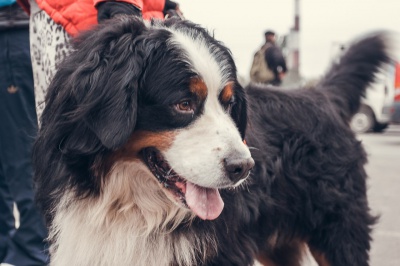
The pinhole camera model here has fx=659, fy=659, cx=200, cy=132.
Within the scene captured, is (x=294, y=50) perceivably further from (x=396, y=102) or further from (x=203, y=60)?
(x=203, y=60)

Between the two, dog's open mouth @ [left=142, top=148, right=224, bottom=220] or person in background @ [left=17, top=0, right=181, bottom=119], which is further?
person in background @ [left=17, top=0, right=181, bottom=119]

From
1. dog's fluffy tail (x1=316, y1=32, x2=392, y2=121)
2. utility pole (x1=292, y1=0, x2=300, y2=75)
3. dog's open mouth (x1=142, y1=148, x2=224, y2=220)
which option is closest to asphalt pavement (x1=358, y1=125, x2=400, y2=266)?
dog's fluffy tail (x1=316, y1=32, x2=392, y2=121)

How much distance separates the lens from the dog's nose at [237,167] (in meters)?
2.52

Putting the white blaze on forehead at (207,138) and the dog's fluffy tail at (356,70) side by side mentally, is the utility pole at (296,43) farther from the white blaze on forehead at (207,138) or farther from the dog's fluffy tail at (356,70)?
the white blaze on forehead at (207,138)

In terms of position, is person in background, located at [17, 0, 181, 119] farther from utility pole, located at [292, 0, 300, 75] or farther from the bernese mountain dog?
utility pole, located at [292, 0, 300, 75]

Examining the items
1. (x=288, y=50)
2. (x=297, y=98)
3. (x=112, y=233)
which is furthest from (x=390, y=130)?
(x=112, y=233)

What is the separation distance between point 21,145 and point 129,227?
123cm

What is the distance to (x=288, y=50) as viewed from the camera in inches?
778

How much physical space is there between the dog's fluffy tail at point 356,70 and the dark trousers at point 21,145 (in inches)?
67.0

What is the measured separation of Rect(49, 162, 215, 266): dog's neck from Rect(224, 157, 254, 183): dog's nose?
0.34 meters

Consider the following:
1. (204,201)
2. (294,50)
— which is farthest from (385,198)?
(294,50)

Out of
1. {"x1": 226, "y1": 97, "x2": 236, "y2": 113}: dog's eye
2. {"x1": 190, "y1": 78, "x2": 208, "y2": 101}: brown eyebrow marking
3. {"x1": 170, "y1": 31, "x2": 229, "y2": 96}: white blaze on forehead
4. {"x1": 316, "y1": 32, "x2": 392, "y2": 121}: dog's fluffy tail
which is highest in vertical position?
{"x1": 170, "y1": 31, "x2": 229, "y2": 96}: white blaze on forehead

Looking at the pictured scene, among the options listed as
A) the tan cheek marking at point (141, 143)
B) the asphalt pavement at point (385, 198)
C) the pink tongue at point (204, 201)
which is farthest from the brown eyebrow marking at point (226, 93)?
the asphalt pavement at point (385, 198)

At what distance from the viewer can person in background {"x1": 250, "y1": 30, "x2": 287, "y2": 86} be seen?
1170 cm
